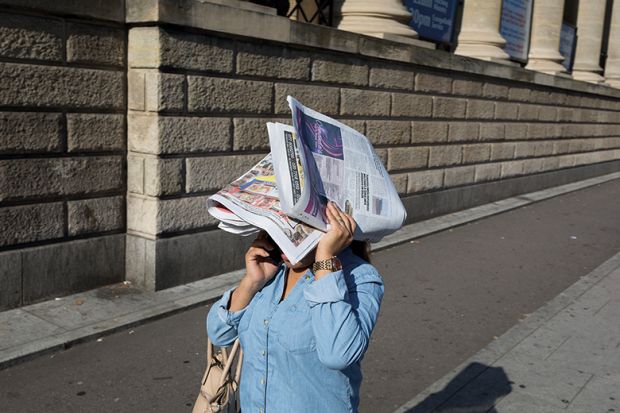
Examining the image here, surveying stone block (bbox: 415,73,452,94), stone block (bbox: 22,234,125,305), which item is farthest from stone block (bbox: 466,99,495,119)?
stone block (bbox: 22,234,125,305)

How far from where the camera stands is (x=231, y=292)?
2.49 meters

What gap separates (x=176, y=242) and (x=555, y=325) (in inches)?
129

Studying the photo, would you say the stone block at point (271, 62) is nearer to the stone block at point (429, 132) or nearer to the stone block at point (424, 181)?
the stone block at point (429, 132)

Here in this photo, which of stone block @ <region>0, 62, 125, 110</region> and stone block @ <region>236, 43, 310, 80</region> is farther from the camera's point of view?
stone block @ <region>236, 43, 310, 80</region>

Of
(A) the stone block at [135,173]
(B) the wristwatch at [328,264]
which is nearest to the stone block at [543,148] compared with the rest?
(A) the stone block at [135,173]

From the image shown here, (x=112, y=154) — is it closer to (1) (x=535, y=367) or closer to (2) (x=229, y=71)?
(2) (x=229, y=71)

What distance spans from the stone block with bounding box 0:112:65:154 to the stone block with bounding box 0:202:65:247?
444mm

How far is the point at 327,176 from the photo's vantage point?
2.09 meters

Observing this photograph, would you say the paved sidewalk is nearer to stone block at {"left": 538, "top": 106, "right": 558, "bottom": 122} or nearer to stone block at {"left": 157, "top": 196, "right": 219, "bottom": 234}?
stone block at {"left": 157, "top": 196, "right": 219, "bottom": 234}

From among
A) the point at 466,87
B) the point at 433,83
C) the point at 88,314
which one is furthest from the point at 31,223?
the point at 466,87

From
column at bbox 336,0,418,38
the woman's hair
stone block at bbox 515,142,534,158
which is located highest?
column at bbox 336,0,418,38

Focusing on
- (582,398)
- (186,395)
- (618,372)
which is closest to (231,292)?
(186,395)

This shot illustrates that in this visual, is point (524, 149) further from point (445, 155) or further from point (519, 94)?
point (445, 155)

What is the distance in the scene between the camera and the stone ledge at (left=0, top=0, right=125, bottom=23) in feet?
17.6
